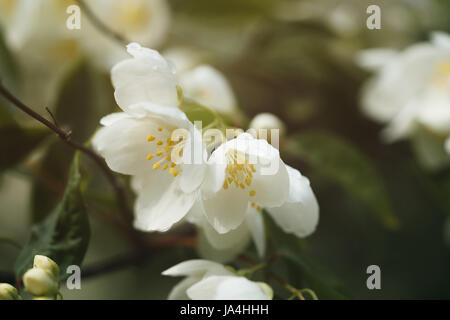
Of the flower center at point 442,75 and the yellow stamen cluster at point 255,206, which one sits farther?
the flower center at point 442,75

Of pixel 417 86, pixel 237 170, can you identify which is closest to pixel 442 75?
pixel 417 86

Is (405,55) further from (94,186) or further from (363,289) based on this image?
(94,186)

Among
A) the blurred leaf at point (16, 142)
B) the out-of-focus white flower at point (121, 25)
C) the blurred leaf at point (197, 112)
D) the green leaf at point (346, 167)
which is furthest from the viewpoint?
the out-of-focus white flower at point (121, 25)

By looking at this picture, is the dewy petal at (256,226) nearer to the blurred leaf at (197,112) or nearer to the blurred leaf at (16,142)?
the blurred leaf at (197,112)

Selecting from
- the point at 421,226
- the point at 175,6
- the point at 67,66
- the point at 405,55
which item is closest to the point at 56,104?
the point at 67,66

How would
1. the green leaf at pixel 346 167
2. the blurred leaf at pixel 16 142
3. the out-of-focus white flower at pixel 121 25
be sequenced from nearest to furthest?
the blurred leaf at pixel 16 142 < the green leaf at pixel 346 167 < the out-of-focus white flower at pixel 121 25

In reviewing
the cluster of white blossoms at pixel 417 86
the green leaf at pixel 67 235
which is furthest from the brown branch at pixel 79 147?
the cluster of white blossoms at pixel 417 86

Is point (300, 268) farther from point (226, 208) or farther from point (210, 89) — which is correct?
point (210, 89)

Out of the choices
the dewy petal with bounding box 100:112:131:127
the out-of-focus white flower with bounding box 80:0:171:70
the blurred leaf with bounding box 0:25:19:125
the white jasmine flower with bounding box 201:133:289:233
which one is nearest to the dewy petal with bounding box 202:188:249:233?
the white jasmine flower with bounding box 201:133:289:233
